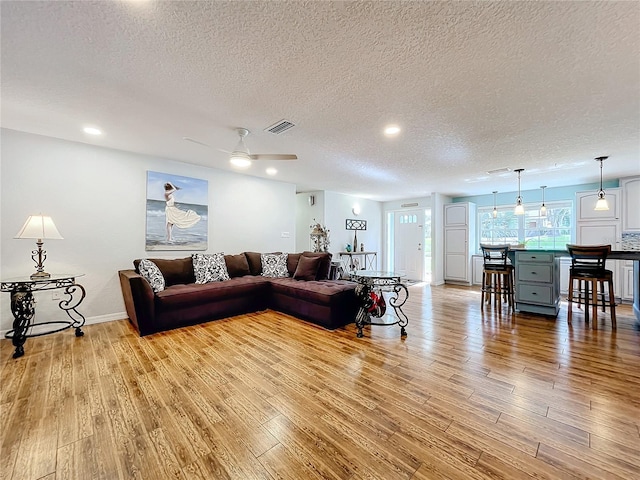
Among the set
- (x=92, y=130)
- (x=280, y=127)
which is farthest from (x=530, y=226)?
(x=92, y=130)

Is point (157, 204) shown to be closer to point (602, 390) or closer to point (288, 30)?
point (288, 30)

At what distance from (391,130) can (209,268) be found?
11.2 ft

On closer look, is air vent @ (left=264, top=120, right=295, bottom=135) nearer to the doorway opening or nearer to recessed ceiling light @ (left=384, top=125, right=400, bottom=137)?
recessed ceiling light @ (left=384, top=125, right=400, bottom=137)

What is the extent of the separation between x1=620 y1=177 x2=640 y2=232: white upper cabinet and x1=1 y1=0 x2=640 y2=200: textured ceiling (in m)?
1.92

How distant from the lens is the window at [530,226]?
5.95 metres

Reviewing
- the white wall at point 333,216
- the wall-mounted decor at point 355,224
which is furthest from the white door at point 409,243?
the wall-mounted decor at point 355,224

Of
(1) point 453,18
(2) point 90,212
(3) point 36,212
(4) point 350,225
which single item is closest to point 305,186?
(4) point 350,225

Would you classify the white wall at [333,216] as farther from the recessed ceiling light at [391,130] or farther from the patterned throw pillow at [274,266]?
the recessed ceiling light at [391,130]

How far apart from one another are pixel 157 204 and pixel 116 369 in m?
2.62

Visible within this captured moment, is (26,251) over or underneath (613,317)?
over

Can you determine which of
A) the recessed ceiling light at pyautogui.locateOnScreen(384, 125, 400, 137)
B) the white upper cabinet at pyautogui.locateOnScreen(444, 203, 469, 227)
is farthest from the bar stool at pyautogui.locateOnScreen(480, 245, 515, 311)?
the recessed ceiling light at pyautogui.locateOnScreen(384, 125, 400, 137)

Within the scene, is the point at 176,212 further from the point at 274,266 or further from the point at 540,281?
the point at 540,281

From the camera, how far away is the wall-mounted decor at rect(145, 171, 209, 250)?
414 cm

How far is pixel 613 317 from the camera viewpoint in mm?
3420
